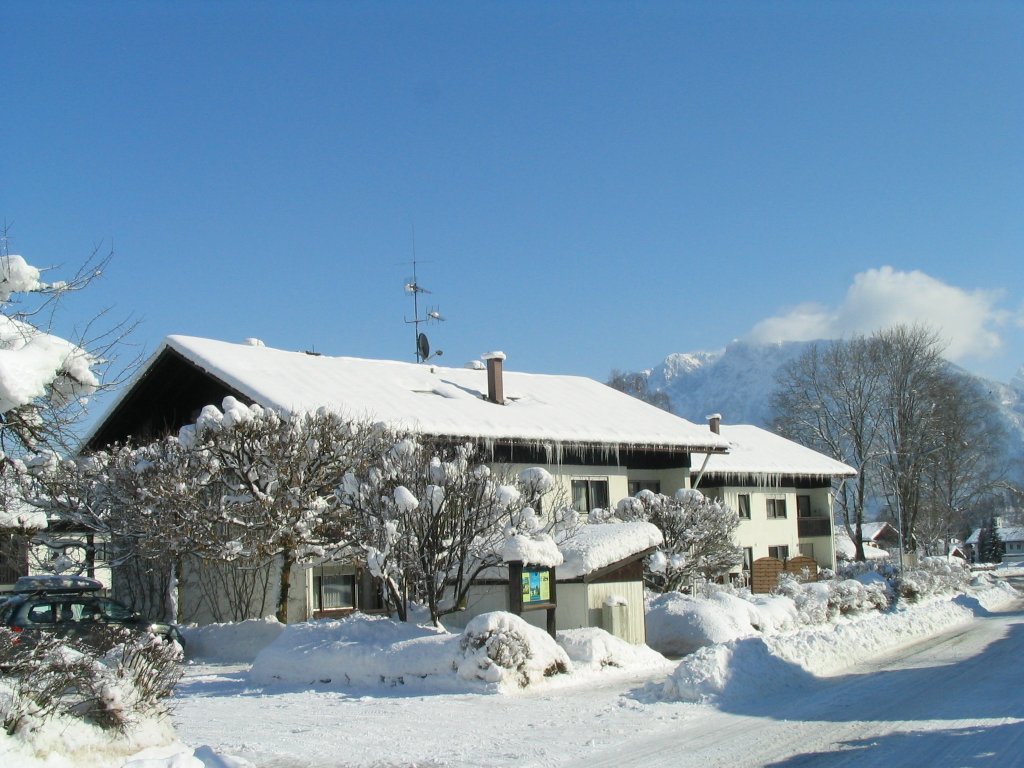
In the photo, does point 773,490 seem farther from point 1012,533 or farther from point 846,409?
point 1012,533

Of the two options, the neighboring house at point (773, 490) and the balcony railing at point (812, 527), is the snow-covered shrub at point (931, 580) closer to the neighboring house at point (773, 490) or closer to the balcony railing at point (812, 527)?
the neighboring house at point (773, 490)

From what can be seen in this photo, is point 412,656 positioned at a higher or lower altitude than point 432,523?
lower

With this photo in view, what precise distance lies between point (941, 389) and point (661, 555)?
127ft

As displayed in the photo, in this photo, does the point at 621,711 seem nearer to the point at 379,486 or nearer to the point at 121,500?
the point at 379,486

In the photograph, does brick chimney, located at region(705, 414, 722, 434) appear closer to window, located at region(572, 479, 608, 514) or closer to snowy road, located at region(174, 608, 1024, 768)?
window, located at region(572, 479, 608, 514)

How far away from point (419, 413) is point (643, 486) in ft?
33.5

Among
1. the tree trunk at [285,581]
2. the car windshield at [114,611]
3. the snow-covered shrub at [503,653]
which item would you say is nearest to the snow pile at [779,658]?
the snow-covered shrub at [503,653]

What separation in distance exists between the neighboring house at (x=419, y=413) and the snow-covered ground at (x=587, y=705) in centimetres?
628

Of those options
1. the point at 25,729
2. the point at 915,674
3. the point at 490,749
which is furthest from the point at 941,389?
the point at 25,729

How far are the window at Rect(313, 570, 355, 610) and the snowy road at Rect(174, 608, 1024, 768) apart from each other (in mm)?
7227

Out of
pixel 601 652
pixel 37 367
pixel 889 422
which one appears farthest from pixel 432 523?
pixel 889 422

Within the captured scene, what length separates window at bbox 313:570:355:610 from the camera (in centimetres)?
2169

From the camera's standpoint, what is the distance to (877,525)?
83938mm

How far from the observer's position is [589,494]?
1115 inches
